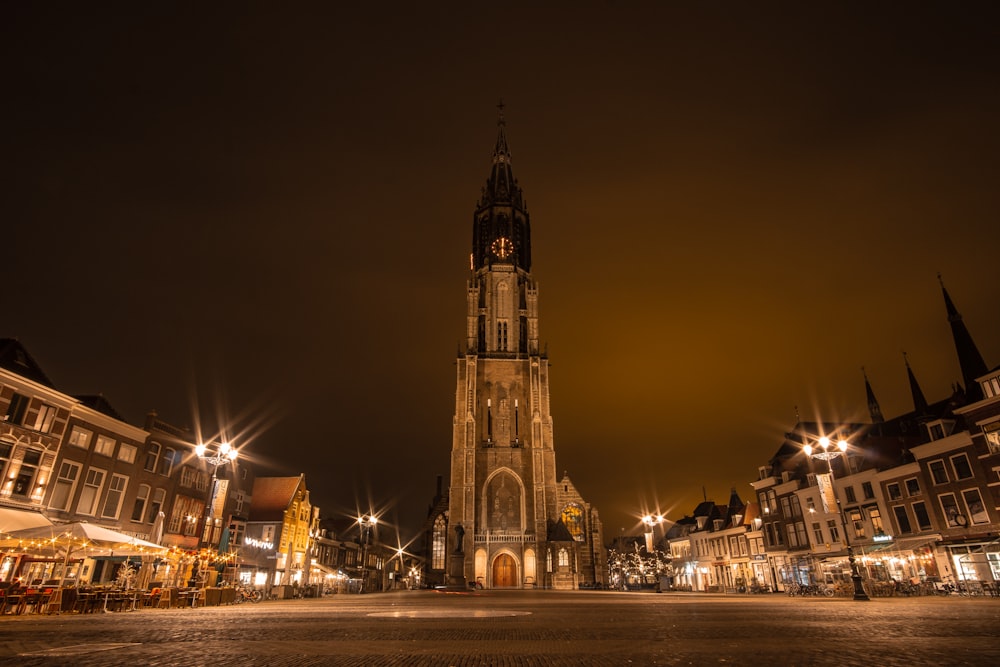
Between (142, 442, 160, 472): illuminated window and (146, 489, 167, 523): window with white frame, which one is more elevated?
(142, 442, 160, 472): illuminated window

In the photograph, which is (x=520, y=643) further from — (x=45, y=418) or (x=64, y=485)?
(x=64, y=485)

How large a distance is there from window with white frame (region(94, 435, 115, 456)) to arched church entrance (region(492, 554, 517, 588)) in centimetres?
3599

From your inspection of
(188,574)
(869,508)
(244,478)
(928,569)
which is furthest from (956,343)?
(244,478)

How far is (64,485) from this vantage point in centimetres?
2397

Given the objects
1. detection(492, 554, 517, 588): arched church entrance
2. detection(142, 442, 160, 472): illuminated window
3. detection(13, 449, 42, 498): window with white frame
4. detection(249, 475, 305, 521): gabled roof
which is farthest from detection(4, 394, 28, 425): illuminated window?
detection(492, 554, 517, 588): arched church entrance

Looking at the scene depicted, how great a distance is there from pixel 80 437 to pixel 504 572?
3867 centimetres

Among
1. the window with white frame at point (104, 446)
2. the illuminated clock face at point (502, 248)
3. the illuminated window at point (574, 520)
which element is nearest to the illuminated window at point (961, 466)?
the illuminated window at point (574, 520)

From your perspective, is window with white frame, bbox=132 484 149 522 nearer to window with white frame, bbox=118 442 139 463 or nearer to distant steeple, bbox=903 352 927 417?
window with white frame, bbox=118 442 139 463

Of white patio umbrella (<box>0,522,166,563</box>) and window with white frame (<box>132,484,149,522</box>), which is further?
window with white frame (<box>132,484,149,522</box>)

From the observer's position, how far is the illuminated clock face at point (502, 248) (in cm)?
6965

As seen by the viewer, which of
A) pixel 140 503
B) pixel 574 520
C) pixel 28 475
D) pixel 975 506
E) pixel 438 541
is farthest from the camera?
pixel 574 520

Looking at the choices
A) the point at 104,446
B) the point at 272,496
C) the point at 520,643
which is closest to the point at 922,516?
the point at 520,643

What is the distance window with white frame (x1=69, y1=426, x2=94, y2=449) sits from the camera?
2445cm

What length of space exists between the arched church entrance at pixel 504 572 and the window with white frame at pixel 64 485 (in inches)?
1466
